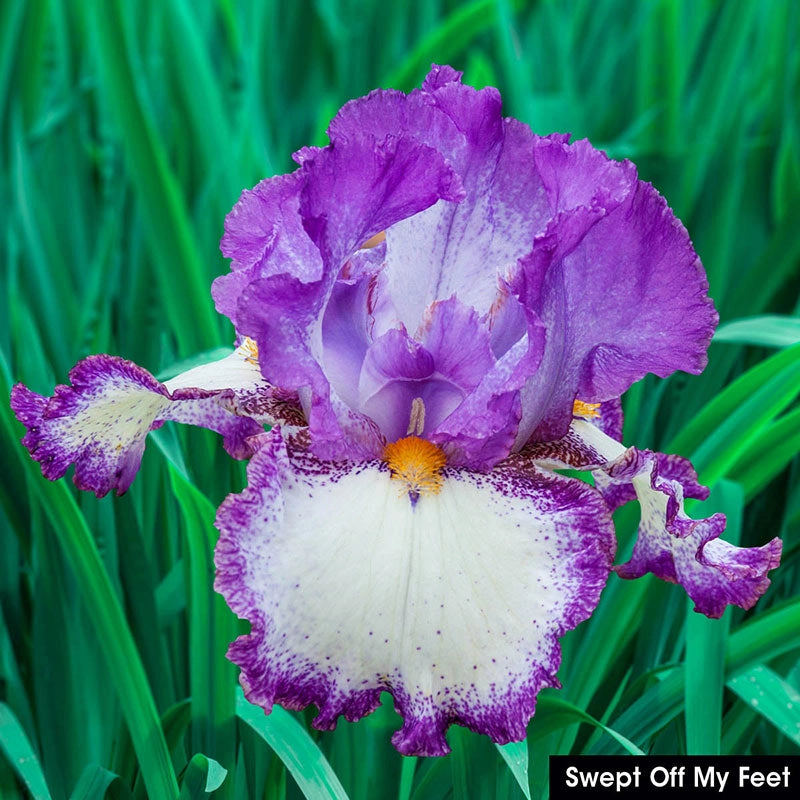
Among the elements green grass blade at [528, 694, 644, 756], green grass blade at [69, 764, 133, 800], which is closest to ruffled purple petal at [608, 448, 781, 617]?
green grass blade at [528, 694, 644, 756]

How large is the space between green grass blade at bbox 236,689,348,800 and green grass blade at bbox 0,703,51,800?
179 millimetres

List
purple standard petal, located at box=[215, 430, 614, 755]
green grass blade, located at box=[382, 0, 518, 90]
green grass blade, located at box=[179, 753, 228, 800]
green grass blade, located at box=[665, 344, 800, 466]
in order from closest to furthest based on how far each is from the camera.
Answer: purple standard petal, located at box=[215, 430, 614, 755], green grass blade, located at box=[179, 753, 228, 800], green grass blade, located at box=[665, 344, 800, 466], green grass blade, located at box=[382, 0, 518, 90]

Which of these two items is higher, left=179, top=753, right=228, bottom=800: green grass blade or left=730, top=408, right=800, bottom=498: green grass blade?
left=730, top=408, right=800, bottom=498: green grass blade

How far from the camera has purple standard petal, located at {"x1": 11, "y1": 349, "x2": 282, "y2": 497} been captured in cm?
80

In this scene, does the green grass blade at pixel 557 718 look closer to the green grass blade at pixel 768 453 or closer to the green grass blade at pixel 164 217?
the green grass blade at pixel 768 453

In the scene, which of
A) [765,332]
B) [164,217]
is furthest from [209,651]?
[765,332]

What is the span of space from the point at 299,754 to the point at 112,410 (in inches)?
12.1

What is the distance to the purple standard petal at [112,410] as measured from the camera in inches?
31.4

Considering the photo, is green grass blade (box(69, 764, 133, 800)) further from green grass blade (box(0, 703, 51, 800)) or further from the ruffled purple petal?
the ruffled purple petal

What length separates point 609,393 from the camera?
31.9 inches

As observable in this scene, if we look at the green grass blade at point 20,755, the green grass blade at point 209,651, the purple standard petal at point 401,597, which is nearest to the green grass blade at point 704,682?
the purple standard petal at point 401,597

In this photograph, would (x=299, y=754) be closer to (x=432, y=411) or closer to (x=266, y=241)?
(x=432, y=411)

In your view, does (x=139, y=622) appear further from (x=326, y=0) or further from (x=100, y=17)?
(x=326, y=0)

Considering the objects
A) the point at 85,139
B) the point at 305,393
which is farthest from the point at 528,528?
the point at 85,139
